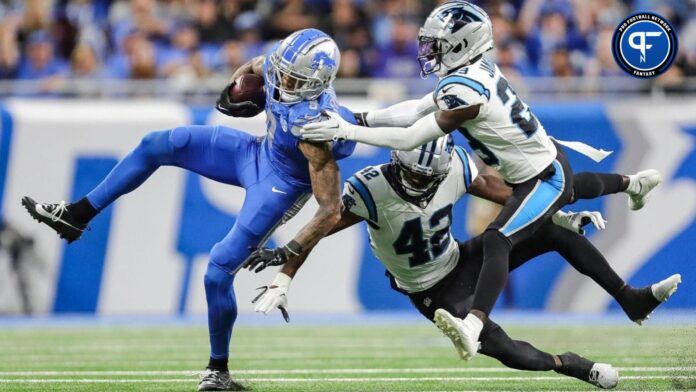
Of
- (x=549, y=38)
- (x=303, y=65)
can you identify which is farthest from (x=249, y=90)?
(x=549, y=38)

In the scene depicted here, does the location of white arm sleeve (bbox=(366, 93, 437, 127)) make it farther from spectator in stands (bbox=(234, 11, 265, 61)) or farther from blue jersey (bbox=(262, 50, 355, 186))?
spectator in stands (bbox=(234, 11, 265, 61))

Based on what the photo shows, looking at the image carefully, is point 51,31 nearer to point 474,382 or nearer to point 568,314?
point 568,314

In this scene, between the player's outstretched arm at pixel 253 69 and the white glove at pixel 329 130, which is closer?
the white glove at pixel 329 130

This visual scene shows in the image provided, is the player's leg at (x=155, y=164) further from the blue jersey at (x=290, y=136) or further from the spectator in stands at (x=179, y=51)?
the spectator in stands at (x=179, y=51)

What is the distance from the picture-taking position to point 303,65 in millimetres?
5836

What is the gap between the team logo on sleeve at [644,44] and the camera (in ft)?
23.8

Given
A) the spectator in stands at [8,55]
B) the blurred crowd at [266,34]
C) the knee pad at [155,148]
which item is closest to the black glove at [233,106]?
the knee pad at [155,148]

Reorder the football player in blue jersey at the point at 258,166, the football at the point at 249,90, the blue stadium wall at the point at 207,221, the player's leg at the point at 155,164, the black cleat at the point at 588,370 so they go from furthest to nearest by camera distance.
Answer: the blue stadium wall at the point at 207,221
the football at the point at 249,90
the player's leg at the point at 155,164
the football player in blue jersey at the point at 258,166
the black cleat at the point at 588,370

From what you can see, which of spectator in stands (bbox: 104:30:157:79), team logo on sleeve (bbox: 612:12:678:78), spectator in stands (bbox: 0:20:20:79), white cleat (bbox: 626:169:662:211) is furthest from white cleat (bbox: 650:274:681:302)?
spectator in stands (bbox: 0:20:20:79)

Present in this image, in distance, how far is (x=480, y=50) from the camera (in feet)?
19.0

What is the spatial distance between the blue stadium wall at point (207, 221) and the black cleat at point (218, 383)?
4.47 metres

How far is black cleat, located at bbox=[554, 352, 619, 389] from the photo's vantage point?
565 cm

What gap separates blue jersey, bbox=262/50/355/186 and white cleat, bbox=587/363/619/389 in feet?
5.02

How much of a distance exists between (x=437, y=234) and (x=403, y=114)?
23.7 inches
